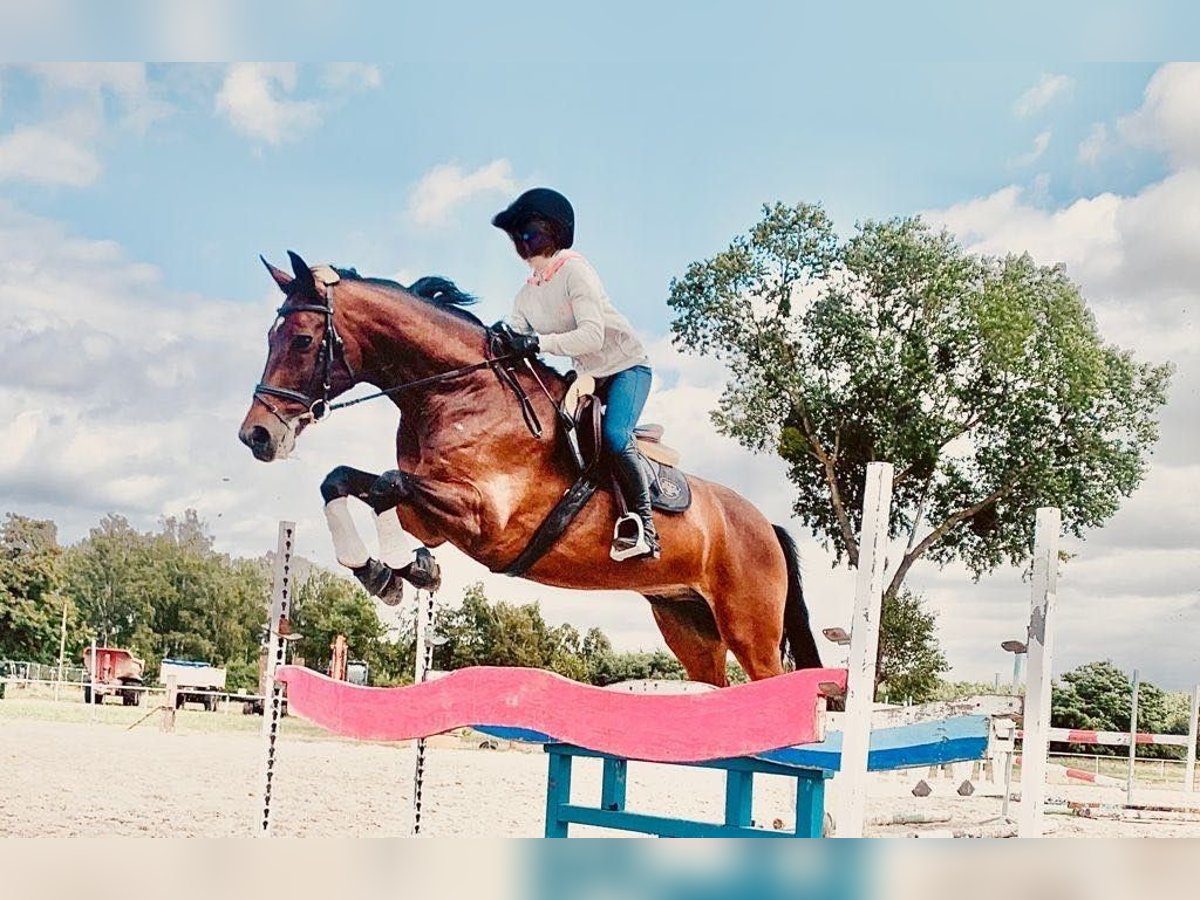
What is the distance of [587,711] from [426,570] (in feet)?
2.41

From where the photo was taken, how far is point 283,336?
16.3ft

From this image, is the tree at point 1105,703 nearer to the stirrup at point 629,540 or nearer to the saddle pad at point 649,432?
the stirrup at point 629,540

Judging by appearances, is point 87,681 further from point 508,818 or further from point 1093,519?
point 1093,519

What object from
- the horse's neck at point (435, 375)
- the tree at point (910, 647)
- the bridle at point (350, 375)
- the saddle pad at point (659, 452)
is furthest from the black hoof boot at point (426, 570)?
the tree at point (910, 647)

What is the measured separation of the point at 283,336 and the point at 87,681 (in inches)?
53.3

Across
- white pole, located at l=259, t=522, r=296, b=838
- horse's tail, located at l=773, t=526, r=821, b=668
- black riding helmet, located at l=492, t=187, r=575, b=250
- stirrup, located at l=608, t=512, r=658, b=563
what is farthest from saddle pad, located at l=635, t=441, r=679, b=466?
white pole, located at l=259, t=522, r=296, b=838

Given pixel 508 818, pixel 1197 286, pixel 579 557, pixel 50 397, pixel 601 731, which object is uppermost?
pixel 1197 286

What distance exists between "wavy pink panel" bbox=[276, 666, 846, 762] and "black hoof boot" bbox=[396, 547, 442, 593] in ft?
1.25

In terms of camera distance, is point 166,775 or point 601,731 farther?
point 166,775

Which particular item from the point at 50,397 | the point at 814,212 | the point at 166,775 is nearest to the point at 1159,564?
the point at 814,212

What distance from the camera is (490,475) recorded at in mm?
4875

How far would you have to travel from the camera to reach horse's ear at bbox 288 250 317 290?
4980 mm

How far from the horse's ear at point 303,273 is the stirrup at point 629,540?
1264 millimetres

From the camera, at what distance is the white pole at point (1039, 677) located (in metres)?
4.12
